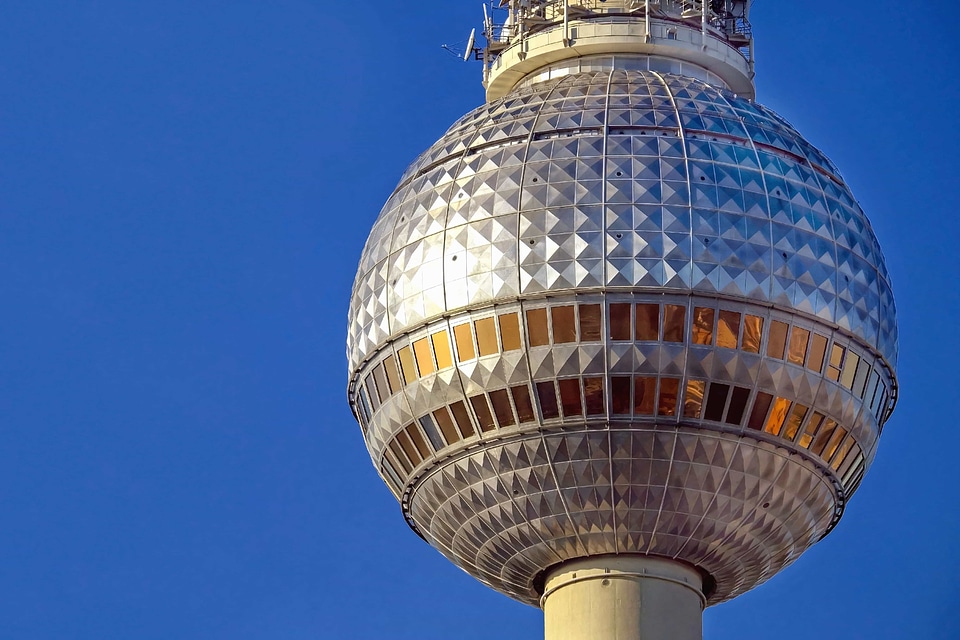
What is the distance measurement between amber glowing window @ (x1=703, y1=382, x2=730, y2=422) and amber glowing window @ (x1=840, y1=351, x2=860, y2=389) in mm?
3558

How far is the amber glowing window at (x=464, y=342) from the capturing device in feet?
198

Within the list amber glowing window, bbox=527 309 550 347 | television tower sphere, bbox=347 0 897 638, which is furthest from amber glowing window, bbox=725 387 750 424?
amber glowing window, bbox=527 309 550 347

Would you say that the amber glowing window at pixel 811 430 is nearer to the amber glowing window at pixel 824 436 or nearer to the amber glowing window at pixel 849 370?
the amber glowing window at pixel 824 436

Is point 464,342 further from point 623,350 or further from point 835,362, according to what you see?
point 835,362

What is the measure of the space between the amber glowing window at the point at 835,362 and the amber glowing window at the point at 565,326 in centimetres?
674

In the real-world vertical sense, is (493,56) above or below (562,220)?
above

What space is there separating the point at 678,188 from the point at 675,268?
2.28 m

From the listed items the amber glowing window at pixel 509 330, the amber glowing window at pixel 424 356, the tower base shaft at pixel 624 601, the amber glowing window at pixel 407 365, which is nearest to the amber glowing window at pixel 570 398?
the amber glowing window at pixel 509 330

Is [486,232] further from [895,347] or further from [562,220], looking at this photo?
[895,347]

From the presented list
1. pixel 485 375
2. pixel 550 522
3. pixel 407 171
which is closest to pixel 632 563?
pixel 550 522

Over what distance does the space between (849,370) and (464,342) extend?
9.86 metres

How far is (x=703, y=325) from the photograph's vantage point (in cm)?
5947

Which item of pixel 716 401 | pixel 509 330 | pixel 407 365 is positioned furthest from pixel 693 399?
pixel 407 365

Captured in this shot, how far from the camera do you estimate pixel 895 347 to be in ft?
210
